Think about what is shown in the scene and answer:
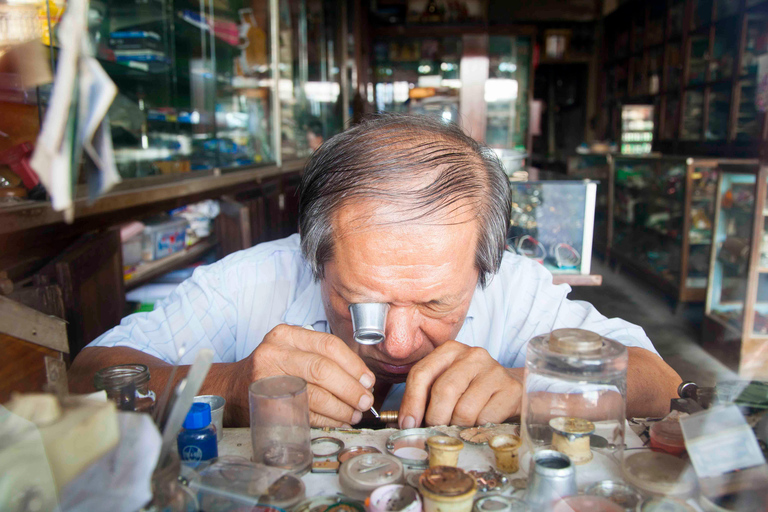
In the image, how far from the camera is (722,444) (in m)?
0.74

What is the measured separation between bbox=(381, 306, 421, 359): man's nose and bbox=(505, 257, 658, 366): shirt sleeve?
54cm

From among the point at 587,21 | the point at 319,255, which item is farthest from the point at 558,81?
the point at 319,255

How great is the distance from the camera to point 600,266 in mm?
7820

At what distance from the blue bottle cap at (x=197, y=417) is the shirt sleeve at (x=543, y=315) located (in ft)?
3.60

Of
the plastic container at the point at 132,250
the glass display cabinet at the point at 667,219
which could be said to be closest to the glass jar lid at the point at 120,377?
the plastic container at the point at 132,250

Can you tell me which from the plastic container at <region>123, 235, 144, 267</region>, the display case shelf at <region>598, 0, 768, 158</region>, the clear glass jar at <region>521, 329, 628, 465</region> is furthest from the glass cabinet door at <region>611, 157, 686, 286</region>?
the clear glass jar at <region>521, 329, 628, 465</region>

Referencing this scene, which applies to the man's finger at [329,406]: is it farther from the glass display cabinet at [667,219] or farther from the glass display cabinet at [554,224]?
the glass display cabinet at [667,219]

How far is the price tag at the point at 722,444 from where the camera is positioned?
72cm

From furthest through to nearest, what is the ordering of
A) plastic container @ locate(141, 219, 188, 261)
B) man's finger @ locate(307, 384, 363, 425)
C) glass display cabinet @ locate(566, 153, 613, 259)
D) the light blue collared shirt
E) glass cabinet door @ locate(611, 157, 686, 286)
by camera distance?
glass display cabinet @ locate(566, 153, 613, 259) < glass cabinet door @ locate(611, 157, 686, 286) < plastic container @ locate(141, 219, 188, 261) < the light blue collared shirt < man's finger @ locate(307, 384, 363, 425)

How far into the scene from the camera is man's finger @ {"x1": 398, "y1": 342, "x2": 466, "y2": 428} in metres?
1.04

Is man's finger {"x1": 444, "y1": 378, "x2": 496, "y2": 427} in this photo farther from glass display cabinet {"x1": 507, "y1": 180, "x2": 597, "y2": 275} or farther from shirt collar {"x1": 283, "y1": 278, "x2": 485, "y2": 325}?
glass display cabinet {"x1": 507, "y1": 180, "x2": 597, "y2": 275}

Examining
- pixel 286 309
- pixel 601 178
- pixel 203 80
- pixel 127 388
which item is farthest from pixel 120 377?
pixel 601 178

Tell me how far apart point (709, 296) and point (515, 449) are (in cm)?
466

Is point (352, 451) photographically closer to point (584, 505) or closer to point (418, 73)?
point (584, 505)
